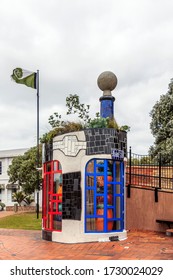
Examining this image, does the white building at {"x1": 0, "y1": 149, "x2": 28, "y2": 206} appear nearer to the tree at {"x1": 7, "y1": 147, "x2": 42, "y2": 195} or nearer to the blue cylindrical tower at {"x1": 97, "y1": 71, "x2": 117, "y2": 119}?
the tree at {"x1": 7, "y1": 147, "x2": 42, "y2": 195}

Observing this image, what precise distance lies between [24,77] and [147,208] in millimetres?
11130

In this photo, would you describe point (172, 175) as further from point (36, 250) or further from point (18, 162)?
point (18, 162)

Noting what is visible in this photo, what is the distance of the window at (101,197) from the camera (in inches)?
→ 401

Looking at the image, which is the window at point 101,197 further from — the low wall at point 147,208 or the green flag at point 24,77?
the green flag at point 24,77

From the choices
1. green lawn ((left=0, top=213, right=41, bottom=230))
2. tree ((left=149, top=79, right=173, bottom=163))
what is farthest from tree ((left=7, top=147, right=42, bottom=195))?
tree ((left=149, top=79, right=173, bottom=163))

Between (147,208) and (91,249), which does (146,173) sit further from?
(91,249)

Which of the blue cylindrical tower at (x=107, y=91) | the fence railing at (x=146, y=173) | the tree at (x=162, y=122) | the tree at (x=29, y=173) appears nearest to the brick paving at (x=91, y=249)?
the fence railing at (x=146, y=173)

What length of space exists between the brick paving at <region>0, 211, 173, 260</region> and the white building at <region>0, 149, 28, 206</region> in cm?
2433

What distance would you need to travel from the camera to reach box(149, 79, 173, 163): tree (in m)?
22.6

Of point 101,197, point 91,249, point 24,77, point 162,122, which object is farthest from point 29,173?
point 91,249

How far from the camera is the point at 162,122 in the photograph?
23188mm

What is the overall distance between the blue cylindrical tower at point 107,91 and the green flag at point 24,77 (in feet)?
26.8

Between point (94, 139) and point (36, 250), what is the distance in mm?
3323

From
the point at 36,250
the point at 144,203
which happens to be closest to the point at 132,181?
the point at 144,203
